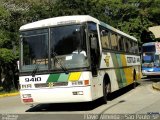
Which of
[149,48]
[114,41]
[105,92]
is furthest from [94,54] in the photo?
[149,48]

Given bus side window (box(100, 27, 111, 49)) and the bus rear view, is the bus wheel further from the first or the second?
the bus rear view

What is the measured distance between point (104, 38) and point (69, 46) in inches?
109

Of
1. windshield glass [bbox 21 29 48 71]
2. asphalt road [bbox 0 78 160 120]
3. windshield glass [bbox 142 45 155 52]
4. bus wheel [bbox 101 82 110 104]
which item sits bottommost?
asphalt road [bbox 0 78 160 120]

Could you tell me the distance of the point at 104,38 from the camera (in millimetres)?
16438

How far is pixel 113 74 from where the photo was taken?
17250 mm

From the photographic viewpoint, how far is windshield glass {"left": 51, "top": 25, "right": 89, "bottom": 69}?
45.1 ft

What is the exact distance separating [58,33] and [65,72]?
1388 mm

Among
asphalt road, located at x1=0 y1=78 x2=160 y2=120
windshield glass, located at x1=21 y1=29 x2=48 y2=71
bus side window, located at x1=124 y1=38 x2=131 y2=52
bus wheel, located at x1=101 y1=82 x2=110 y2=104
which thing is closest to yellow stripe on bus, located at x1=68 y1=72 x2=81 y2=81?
windshield glass, located at x1=21 y1=29 x2=48 y2=71

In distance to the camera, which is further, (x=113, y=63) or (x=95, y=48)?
(x=113, y=63)

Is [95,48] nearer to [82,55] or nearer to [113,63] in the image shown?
[82,55]

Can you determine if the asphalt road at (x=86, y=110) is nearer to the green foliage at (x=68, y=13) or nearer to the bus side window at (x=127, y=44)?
the bus side window at (x=127, y=44)

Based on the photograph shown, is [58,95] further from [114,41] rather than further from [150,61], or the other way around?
[150,61]

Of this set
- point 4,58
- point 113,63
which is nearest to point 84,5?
point 4,58

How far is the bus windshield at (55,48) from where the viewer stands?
45.3 ft
